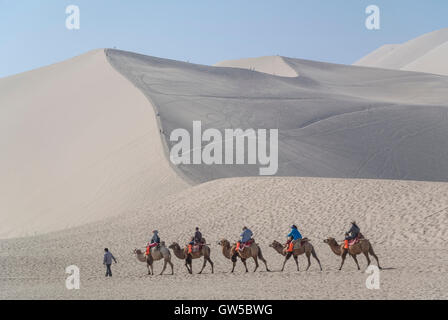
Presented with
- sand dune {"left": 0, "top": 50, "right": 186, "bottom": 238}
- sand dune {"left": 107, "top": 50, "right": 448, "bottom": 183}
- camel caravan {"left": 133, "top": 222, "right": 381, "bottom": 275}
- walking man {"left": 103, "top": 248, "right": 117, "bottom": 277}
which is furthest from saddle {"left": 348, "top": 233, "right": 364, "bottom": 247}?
sand dune {"left": 107, "top": 50, "right": 448, "bottom": 183}

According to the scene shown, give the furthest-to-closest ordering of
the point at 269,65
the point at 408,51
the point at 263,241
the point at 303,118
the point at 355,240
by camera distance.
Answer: the point at 408,51 < the point at 269,65 < the point at 303,118 < the point at 263,241 < the point at 355,240

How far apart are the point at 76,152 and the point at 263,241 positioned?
24105 millimetres

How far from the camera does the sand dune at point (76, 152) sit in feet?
117

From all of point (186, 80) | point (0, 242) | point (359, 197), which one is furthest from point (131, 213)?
point (186, 80)

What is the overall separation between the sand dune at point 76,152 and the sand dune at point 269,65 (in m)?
29.2

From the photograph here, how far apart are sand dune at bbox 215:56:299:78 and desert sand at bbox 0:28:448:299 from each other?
11286mm

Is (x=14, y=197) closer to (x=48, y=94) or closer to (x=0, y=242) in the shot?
(x=0, y=242)

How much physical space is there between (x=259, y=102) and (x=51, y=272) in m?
41.2

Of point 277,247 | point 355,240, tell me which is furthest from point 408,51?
point 355,240

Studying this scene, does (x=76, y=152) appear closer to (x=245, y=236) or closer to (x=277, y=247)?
(x=277, y=247)

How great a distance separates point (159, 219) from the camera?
29.1 meters

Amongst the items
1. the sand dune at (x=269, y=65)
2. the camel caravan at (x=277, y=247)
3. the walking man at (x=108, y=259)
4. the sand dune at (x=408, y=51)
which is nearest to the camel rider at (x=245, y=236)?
the camel caravan at (x=277, y=247)

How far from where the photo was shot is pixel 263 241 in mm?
25312

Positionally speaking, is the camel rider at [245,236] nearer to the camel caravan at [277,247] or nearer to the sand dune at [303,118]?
the camel caravan at [277,247]
